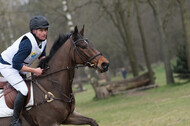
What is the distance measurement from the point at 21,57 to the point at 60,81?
91cm

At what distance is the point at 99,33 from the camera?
124 feet

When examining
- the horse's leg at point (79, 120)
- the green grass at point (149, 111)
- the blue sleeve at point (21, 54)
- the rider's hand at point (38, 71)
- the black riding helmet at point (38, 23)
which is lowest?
the green grass at point (149, 111)

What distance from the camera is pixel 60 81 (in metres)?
5.38

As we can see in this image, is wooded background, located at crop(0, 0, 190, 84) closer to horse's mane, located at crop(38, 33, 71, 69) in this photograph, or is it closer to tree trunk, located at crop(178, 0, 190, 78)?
tree trunk, located at crop(178, 0, 190, 78)

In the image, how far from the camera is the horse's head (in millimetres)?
5113

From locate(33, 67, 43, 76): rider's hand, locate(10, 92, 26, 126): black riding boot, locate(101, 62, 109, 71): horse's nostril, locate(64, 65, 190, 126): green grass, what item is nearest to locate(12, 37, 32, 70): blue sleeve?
locate(33, 67, 43, 76): rider's hand

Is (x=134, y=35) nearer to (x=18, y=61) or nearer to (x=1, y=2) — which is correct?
(x=1, y=2)

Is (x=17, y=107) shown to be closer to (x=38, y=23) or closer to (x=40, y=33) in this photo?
(x=40, y=33)

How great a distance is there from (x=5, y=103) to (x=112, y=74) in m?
46.3

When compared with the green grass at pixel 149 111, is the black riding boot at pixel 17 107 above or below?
above

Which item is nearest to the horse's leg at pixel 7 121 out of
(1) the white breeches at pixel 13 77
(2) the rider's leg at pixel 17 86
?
(2) the rider's leg at pixel 17 86

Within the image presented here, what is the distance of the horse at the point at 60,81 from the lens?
5145 mm

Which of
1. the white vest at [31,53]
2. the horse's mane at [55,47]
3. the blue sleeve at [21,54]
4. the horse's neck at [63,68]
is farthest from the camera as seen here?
the horse's mane at [55,47]

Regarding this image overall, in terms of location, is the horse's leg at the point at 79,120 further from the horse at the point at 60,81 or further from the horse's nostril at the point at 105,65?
the horse's nostril at the point at 105,65
